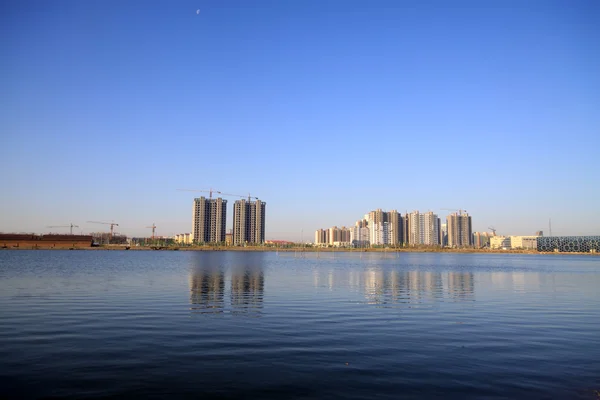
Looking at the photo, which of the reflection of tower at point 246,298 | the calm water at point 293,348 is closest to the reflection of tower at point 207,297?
the calm water at point 293,348

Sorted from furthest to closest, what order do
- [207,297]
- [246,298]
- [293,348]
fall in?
[207,297]
[246,298]
[293,348]

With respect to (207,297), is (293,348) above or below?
above

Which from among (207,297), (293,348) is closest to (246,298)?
(207,297)

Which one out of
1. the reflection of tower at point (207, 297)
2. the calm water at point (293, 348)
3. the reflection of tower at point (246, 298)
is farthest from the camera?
the reflection of tower at point (207, 297)

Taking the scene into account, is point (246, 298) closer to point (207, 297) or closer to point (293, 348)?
point (207, 297)

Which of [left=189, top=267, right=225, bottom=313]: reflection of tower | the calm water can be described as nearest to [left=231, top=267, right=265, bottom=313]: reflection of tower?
the calm water

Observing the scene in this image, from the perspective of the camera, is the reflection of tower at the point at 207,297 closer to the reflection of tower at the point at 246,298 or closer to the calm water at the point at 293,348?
the calm water at the point at 293,348

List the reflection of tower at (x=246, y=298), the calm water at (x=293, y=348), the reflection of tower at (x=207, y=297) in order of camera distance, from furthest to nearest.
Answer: the reflection of tower at (x=207, y=297) < the reflection of tower at (x=246, y=298) < the calm water at (x=293, y=348)

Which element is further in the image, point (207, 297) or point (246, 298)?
point (207, 297)

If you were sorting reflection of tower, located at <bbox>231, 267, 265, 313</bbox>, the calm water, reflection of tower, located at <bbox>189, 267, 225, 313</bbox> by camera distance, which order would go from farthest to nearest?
reflection of tower, located at <bbox>189, 267, 225, 313</bbox>
reflection of tower, located at <bbox>231, 267, 265, 313</bbox>
the calm water

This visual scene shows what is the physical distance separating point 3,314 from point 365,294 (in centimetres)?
2643

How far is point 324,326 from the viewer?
22.2m

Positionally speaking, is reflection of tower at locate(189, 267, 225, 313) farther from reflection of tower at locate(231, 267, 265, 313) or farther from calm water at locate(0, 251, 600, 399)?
reflection of tower at locate(231, 267, 265, 313)

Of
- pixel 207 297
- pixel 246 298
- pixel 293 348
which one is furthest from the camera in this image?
pixel 207 297
